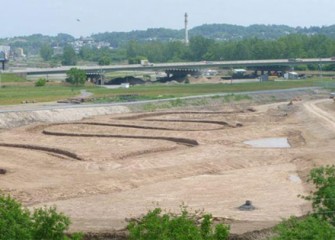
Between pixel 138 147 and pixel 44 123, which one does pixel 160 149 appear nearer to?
pixel 138 147

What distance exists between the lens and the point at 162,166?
5153cm

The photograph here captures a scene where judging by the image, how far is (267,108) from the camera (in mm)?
100062

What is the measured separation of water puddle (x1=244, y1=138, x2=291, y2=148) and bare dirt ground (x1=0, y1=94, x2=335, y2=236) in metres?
0.87

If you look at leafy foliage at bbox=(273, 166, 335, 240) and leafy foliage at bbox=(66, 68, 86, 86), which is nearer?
leafy foliage at bbox=(273, 166, 335, 240)

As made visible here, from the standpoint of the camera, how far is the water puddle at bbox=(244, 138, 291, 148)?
6367cm

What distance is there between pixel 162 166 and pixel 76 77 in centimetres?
8478

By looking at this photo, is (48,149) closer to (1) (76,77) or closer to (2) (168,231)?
(2) (168,231)

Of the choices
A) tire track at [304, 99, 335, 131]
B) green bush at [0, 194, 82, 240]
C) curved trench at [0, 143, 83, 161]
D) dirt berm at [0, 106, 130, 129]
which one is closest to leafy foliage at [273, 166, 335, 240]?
green bush at [0, 194, 82, 240]

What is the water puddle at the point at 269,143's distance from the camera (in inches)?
2507

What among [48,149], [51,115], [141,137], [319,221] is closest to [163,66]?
[51,115]

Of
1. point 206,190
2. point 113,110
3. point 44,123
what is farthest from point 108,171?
point 113,110

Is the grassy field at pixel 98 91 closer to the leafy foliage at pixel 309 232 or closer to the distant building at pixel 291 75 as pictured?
the distant building at pixel 291 75

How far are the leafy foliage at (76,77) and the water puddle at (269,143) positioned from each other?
228ft

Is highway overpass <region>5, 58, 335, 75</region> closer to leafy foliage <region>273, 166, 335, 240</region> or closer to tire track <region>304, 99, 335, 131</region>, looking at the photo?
tire track <region>304, 99, 335, 131</region>
